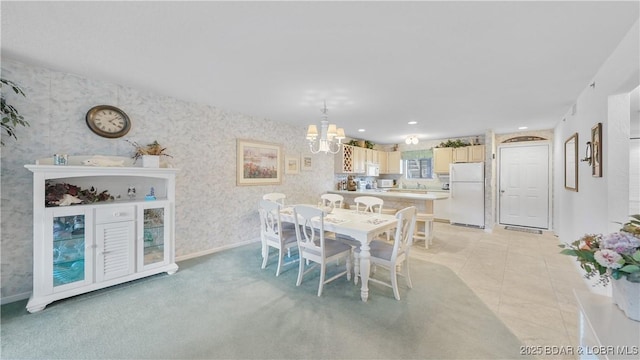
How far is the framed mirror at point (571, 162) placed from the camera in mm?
3113

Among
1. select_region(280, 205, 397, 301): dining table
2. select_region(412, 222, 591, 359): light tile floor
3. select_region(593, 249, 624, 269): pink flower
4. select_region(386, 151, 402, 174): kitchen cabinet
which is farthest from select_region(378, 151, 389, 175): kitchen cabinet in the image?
select_region(593, 249, 624, 269): pink flower

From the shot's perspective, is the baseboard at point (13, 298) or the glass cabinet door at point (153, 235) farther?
the glass cabinet door at point (153, 235)

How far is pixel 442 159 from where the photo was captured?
6234mm

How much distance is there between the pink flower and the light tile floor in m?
1.19

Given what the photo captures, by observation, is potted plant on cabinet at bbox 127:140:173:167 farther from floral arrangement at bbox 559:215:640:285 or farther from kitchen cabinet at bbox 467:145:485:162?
kitchen cabinet at bbox 467:145:485:162

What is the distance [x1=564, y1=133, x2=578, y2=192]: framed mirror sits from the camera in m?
3.11

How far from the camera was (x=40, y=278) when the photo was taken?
85.4 inches

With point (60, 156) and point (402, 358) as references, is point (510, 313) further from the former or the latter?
point (60, 156)

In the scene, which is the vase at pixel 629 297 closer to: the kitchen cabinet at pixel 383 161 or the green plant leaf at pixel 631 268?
the green plant leaf at pixel 631 268

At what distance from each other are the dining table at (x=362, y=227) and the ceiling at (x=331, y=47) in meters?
1.54

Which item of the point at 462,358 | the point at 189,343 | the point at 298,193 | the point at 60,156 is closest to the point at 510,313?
the point at 462,358

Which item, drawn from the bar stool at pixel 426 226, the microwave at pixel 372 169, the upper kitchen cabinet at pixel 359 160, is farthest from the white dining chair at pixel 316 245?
the microwave at pixel 372 169

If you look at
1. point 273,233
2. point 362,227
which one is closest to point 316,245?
point 362,227

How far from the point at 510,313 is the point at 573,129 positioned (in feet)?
9.51
